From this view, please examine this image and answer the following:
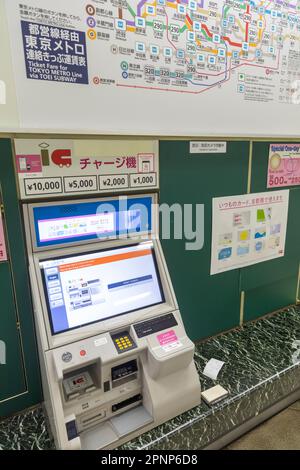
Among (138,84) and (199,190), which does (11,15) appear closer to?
(138,84)

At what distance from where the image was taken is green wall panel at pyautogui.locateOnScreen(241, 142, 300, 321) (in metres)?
2.14

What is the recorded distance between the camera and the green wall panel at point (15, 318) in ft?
4.44

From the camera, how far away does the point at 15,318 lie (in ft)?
4.90

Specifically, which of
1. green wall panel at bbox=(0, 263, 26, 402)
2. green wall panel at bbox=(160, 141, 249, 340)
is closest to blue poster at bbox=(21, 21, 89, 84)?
green wall panel at bbox=(160, 141, 249, 340)

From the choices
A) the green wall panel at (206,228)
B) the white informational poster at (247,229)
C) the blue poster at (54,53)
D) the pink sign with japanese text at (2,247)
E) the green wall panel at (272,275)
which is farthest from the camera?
the green wall panel at (272,275)

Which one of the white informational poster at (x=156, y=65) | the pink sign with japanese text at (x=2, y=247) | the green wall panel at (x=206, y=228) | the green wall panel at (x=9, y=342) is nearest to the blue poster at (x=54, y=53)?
the white informational poster at (x=156, y=65)

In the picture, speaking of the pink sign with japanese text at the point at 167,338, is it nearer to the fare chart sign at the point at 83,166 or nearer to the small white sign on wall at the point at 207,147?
the fare chart sign at the point at 83,166

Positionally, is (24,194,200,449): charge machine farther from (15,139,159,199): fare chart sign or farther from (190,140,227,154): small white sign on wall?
(190,140,227,154): small white sign on wall

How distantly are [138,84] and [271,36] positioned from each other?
3.40 ft

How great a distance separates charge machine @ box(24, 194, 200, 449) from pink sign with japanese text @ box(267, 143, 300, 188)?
3.79 ft

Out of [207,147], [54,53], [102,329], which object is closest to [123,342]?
[102,329]

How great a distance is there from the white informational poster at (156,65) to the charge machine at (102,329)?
1.49 ft

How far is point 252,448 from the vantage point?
65.4 inches
